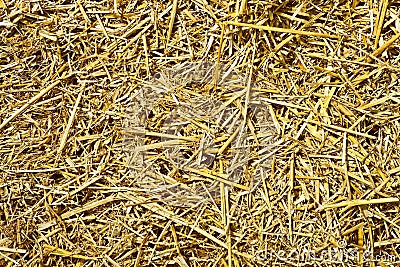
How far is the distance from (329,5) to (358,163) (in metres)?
0.45

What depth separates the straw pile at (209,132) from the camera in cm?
154

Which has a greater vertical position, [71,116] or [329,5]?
[329,5]

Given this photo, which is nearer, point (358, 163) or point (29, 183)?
point (358, 163)

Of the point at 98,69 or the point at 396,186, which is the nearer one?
the point at 396,186

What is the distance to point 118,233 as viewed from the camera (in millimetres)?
1604

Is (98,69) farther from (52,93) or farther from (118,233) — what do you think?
(118,233)

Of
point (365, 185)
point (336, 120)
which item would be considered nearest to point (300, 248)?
point (365, 185)

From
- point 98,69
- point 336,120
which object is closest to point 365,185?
point 336,120

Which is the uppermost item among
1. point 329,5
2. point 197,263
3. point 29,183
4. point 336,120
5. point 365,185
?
point 329,5

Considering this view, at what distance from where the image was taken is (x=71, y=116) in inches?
64.7

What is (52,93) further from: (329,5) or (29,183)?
(329,5)

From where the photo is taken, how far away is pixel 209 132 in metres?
1.59

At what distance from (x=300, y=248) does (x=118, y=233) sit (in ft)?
1.66

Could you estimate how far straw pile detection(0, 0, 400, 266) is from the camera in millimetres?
1536
